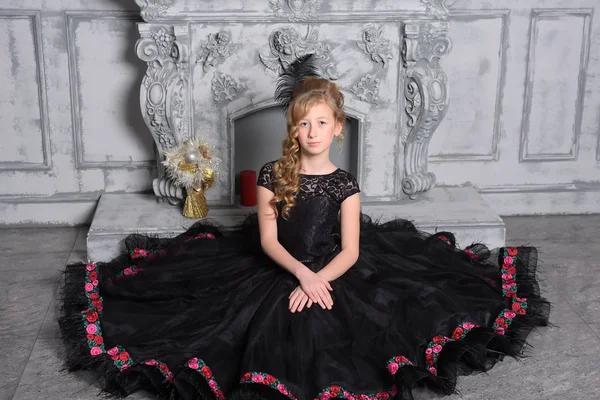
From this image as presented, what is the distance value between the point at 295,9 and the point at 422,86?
70cm

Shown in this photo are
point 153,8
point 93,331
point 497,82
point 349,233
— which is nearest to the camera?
point 93,331

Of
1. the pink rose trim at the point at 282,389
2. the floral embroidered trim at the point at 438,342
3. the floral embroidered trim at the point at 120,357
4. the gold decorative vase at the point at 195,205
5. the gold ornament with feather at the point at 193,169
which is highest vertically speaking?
the gold ornament with feather at the point at 193,169

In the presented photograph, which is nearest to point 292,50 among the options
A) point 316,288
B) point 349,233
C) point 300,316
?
point 349,233

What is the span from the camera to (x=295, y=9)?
3744 mm

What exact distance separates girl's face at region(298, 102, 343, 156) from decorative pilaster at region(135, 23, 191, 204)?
111 centimetres

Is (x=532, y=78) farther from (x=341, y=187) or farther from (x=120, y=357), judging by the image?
(x=120, y=357)

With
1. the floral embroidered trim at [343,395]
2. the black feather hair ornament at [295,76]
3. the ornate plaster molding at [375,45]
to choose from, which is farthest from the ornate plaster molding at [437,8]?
the floral embroidered trim at [343,395]

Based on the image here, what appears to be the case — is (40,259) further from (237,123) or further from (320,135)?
(320,135)

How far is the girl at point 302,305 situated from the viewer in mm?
2551

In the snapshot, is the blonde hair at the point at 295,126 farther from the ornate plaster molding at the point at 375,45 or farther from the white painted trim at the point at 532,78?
the white painted trim at the point at 532,78

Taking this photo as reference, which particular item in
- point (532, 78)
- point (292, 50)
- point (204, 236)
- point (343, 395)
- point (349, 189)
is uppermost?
point (292, 50)

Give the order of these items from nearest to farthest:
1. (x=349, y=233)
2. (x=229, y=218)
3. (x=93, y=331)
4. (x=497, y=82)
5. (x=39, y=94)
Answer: (x=93, y=331) < (x=349, y=233) < (x=229, y=218) < (x=39, y=94) < (x=497, y=82)

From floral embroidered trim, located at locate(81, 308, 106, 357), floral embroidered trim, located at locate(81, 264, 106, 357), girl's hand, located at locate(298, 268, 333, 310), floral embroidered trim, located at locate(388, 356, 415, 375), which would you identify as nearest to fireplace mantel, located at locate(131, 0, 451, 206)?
floral embroidered trim, located at locate(81, 264, 106, 357)

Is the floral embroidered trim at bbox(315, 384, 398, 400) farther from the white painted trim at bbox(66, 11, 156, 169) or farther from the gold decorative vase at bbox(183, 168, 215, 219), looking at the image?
the white painted trim at bbox(66, 11, 156, 169)
